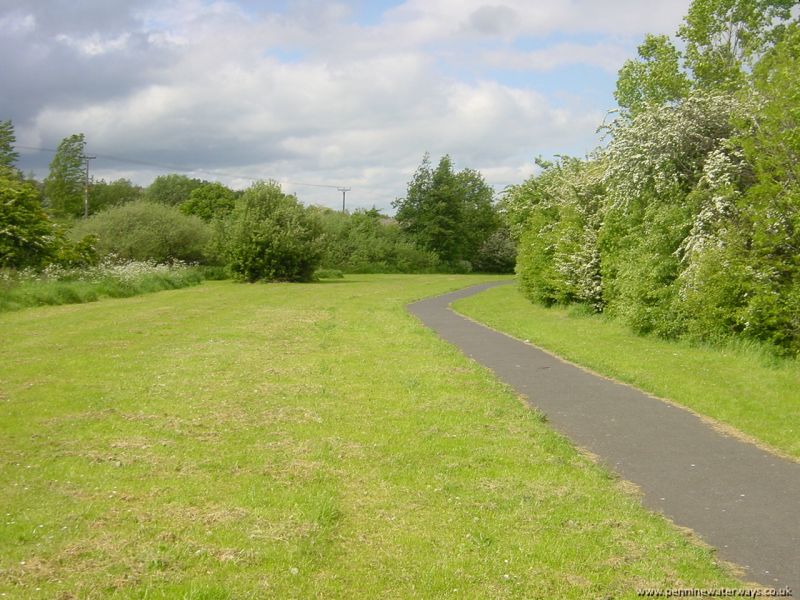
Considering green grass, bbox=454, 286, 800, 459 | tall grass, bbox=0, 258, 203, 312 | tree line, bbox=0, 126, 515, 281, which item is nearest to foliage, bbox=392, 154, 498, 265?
tree line, bbox=0, 126, 515, 281

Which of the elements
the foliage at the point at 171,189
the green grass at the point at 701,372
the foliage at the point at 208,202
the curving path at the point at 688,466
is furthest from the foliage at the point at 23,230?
the foliage at the point at 171,189

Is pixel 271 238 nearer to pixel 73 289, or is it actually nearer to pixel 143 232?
pixel 143 232

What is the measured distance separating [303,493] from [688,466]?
3.84m

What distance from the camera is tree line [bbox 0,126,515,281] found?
109ft

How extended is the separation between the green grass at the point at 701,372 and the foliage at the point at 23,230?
826 inches

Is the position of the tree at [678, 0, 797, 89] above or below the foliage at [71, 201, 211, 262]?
above

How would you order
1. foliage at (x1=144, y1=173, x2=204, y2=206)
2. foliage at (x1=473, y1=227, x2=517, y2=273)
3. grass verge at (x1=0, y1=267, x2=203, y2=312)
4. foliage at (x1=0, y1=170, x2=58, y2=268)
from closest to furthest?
grass verge at (x1=0, y1=267, x2=203, y2=312) < foliage at (x1=0, y1=170, x2=58, y2=268) < foliage at (x1=473, y1=227, x2=517, y2=273) < foliage at (x1=144, y1=173, x2=204, y2=206)

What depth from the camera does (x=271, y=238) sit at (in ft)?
149

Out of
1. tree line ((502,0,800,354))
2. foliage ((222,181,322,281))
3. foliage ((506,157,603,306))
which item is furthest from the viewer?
foliage ((222,181,322,281))

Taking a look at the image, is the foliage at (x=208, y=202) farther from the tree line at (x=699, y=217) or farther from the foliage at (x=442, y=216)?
the tree line at (x=699, y=217)

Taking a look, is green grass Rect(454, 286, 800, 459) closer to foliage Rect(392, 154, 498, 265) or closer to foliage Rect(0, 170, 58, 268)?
foliage Rect(0, 170, 58, 268)

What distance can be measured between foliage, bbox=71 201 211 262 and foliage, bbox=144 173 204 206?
1917 inches

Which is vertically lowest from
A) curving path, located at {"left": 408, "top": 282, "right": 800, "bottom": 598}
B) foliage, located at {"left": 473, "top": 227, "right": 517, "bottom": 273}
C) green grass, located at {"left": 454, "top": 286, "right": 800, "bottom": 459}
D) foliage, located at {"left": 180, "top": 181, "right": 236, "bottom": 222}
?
curving path, located at {"left": 408, "top": 282, "right": 800, "bottom": 598}

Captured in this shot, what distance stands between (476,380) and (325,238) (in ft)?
119
